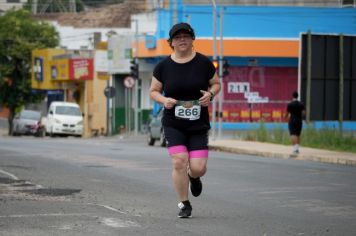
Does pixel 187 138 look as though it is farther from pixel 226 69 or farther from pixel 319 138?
pixel 226 69

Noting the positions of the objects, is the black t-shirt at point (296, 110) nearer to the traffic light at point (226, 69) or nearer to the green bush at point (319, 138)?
the green bush at point (319, 138)

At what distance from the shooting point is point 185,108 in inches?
409

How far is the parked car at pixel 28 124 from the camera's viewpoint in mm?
57713

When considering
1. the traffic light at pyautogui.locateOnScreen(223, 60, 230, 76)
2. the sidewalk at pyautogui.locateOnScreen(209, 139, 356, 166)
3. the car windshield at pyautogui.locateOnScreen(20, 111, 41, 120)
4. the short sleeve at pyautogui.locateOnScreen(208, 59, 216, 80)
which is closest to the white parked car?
the car windshield at pyautogui.locateOnScreen(20, 111, 41, 120)

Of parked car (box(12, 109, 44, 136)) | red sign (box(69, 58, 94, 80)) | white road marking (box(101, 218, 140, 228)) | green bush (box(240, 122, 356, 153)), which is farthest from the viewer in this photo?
red sign (box(69, 58, 94, 80))

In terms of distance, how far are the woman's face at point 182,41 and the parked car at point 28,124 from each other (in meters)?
47.6

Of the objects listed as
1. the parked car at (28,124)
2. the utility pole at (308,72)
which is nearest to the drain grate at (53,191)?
the utility pole at (308,72)

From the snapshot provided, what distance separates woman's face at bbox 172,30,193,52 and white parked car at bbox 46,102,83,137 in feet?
148

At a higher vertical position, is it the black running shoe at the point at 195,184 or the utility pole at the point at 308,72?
the utility pole at the point at 308,72

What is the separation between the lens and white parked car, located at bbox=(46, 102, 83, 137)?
181ft

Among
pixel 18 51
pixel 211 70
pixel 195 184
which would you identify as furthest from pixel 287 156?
pixel 18 51

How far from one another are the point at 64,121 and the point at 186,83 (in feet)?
149

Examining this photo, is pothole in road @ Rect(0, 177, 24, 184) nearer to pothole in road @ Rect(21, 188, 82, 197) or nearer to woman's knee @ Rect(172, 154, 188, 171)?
pothole in road @ Rect(21, 188, 82, 197)

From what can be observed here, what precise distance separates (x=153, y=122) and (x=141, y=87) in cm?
2327
